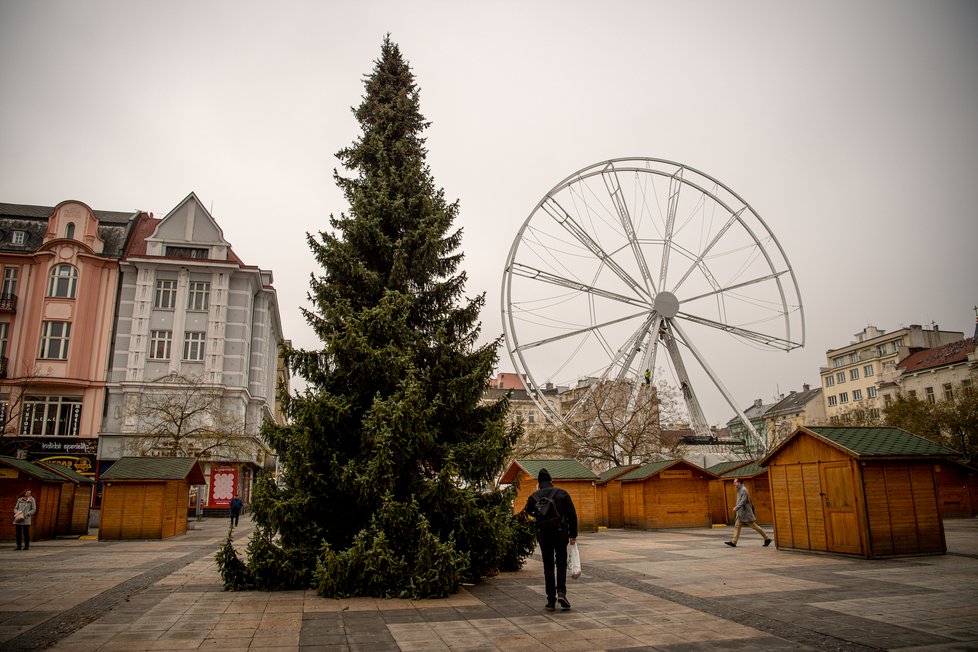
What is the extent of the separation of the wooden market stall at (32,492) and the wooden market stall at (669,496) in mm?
21199

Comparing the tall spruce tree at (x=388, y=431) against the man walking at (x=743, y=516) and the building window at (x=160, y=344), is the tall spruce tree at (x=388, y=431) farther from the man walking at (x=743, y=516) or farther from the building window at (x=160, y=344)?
the building window at (x=160, y=344)

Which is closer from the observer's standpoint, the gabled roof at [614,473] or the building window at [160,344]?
the gabled roof at [614,473]

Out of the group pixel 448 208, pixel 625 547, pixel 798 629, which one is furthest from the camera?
pixel 625 547

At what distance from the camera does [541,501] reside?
30.3 feet

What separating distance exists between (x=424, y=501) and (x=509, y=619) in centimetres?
283

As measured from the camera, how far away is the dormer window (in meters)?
43.6

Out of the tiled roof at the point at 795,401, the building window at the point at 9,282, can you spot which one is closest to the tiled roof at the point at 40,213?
the building window at the point at 9,282

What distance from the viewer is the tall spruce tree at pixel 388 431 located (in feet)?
34.0

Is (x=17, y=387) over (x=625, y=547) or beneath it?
over

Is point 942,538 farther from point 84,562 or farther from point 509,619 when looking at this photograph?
point 84,562

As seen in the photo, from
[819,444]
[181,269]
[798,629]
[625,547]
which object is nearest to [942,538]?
[819,444]

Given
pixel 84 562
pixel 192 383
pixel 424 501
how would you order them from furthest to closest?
pixel 192 383, pixel 84 562, pixel 424 501

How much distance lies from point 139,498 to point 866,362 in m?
75.5

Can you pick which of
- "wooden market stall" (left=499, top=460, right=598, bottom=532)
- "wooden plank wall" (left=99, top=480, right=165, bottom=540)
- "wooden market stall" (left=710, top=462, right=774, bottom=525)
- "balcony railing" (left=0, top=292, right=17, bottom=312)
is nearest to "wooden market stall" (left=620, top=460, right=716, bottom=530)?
"wooden market stall" (left=710, top=462, right=774, bottom=525)
